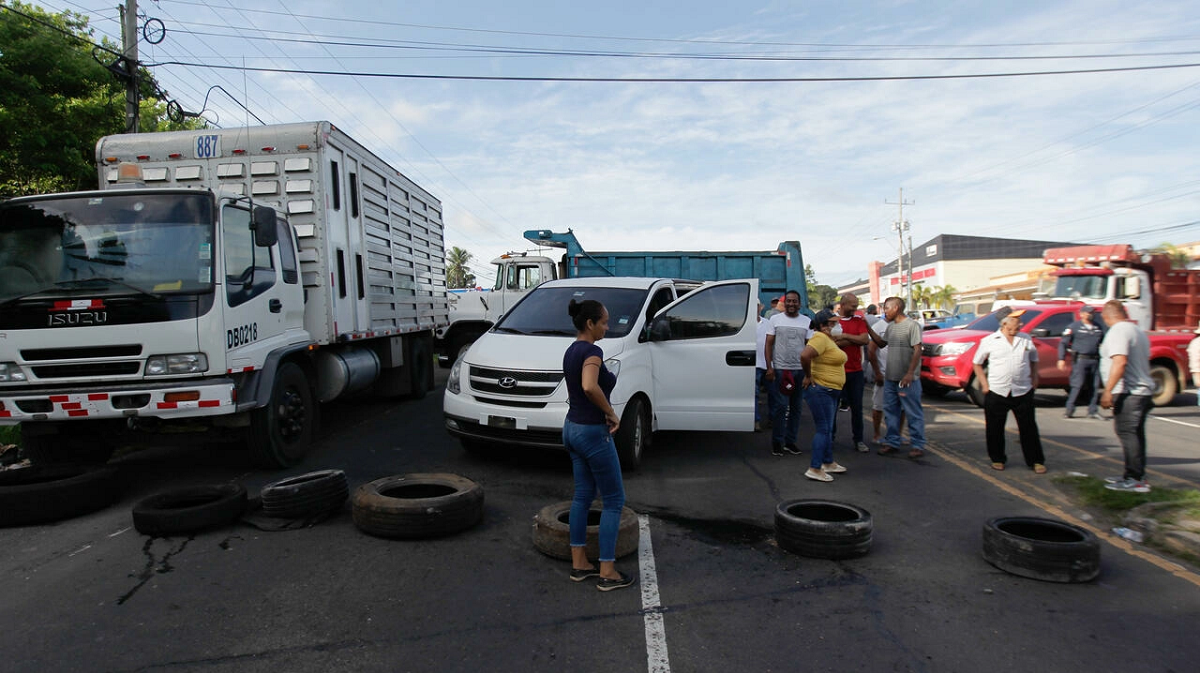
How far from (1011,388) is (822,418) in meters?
2.05

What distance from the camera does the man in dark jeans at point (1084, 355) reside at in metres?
10.9

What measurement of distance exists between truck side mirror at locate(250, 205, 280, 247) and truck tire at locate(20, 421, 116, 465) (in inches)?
85.7

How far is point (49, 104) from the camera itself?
13031 mm

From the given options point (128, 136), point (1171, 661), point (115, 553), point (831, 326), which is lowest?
point (1171, 661)

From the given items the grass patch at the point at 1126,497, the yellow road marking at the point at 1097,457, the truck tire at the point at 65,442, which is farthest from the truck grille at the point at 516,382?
the yellow road marking at the point at 1097,457

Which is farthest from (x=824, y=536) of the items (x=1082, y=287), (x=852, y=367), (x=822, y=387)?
(x=1082, y=287)

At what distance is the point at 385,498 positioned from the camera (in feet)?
16.7

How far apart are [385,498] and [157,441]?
2636 mm

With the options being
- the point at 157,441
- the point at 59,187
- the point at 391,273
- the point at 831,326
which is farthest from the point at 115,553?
the point at 59,187

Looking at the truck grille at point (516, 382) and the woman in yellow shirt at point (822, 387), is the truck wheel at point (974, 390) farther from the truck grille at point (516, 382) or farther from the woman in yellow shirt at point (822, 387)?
the truck grille at point (516, 382)

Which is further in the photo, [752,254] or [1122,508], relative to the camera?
[752,254]

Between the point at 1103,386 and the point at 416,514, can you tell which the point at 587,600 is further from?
the point at 1103,386

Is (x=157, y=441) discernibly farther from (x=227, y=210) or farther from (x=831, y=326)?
(x=831, y=326)

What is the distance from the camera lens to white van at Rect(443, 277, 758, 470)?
6641 mm
